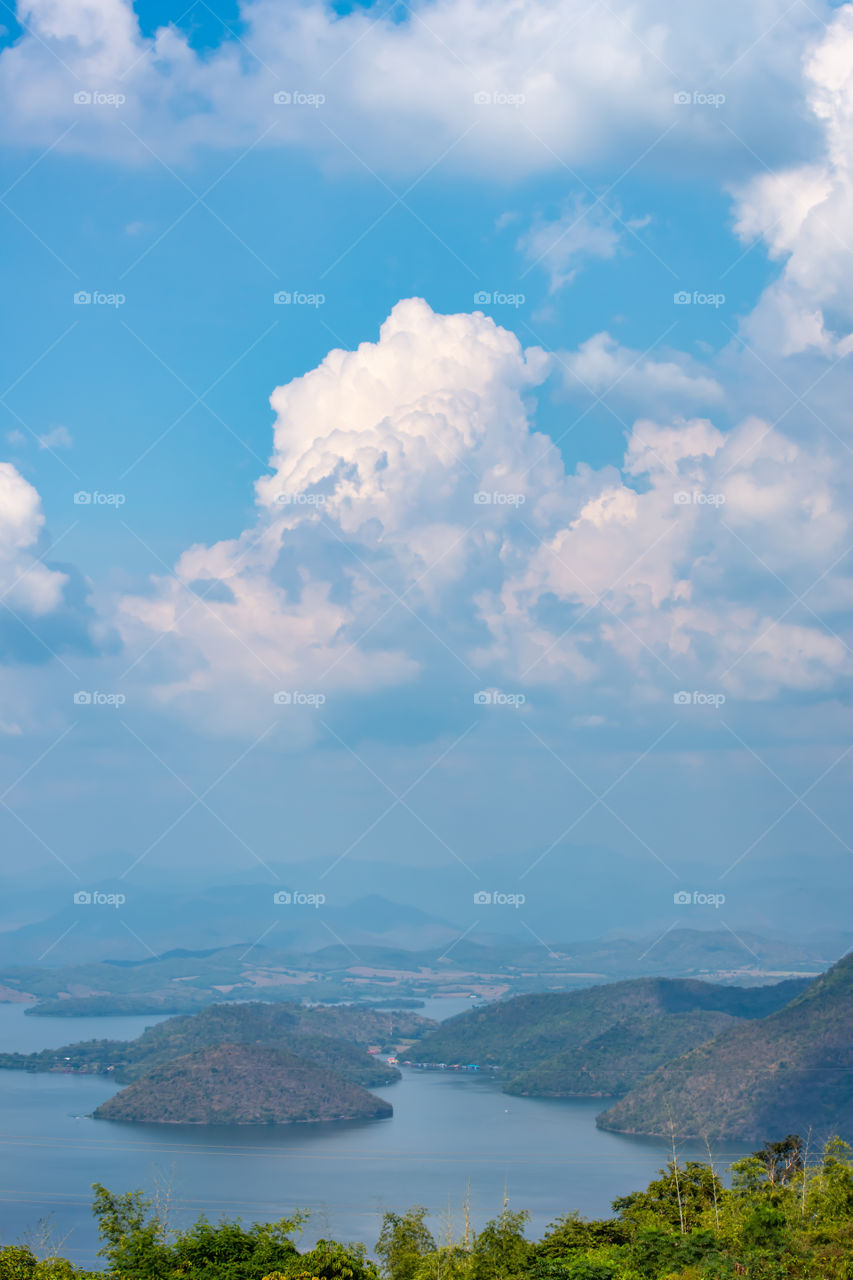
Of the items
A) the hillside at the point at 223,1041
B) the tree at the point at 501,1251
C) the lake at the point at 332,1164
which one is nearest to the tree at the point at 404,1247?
the tree at the point at 501,1251

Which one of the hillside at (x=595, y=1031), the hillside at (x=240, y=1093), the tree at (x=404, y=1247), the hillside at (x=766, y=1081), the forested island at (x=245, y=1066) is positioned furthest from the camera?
the hillside at (x=595, y=1031)

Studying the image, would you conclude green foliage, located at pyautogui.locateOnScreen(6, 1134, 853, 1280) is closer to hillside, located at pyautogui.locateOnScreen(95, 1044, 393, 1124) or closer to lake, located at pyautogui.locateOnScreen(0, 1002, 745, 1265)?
lake, located at pyautogui.locateOnScreen(0, 1002, 745, 1265)

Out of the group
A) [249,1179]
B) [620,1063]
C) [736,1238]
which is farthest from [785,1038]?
[736,1238]

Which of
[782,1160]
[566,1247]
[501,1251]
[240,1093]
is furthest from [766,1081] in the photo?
[501,1251]

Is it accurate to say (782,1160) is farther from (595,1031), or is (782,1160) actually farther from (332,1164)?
(595,1031)

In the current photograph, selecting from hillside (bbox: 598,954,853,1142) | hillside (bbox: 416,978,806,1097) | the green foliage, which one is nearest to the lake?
hillside (bbox: 598,954,853,1142)

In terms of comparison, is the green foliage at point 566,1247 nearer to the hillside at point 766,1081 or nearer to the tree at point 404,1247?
the tree at point 404,1247

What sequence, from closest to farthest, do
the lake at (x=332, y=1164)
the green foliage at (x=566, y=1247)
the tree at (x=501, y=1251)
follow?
the green foliage at (x=566, y=1247) → the tree at (x=501, y=1251) → the lake at (x=332, y=1164)
